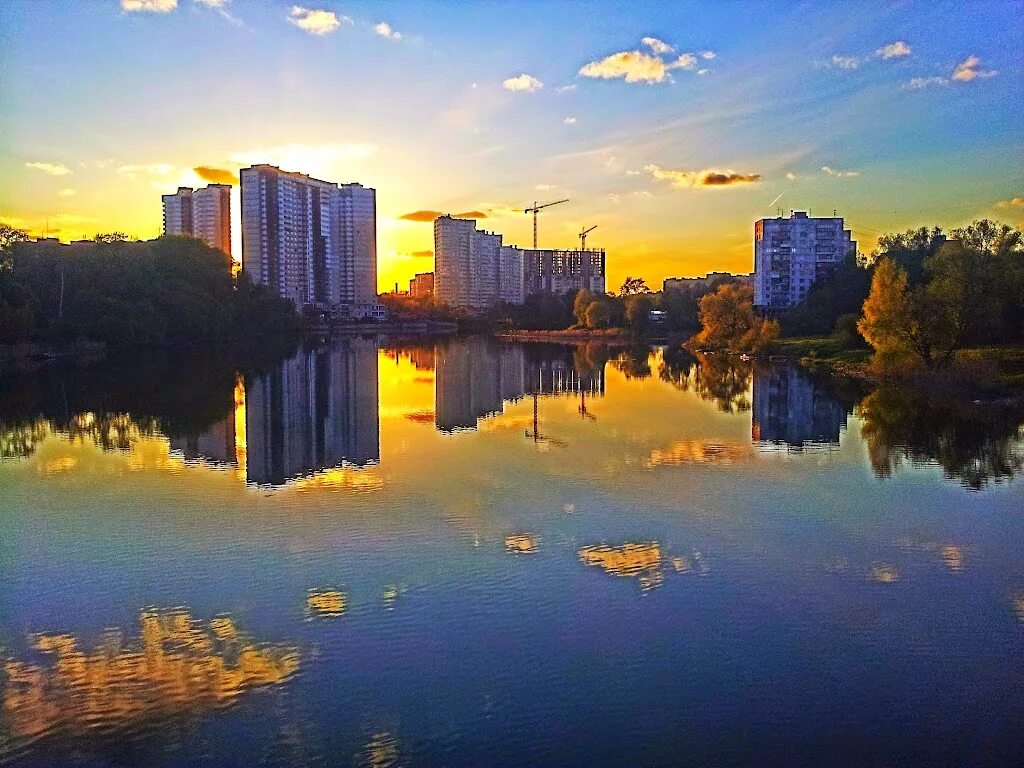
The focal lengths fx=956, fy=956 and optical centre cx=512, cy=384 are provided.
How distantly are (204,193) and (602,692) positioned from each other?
295 ft

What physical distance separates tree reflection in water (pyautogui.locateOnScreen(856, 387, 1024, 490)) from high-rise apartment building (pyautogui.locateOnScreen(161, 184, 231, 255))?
7582 cm

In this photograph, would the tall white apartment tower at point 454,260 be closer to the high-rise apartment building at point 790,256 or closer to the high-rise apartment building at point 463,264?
the high-rise apartment building at point 463,264

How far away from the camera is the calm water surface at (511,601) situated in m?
5.79

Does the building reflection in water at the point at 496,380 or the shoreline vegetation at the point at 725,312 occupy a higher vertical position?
the shoreline vegetation at the point at 725,312

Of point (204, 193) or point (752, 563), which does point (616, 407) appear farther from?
point (204, 193)

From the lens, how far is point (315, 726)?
229 inches

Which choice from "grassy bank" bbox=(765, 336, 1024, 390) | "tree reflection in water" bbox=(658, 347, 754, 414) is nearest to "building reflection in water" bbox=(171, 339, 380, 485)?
"tree reflection in water" bbox=(658, 347, 754, 414)

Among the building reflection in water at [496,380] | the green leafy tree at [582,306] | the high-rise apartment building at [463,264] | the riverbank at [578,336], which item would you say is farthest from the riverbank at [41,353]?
the high-rise apartment building at [463,264]

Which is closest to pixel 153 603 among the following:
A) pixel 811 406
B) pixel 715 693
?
pixel 715 693

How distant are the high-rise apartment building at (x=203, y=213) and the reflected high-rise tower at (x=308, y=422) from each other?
2266 inches

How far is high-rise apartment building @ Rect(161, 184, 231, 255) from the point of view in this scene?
291 feet

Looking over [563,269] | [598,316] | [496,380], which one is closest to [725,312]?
[496,380]

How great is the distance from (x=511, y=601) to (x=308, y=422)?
12.9 meters

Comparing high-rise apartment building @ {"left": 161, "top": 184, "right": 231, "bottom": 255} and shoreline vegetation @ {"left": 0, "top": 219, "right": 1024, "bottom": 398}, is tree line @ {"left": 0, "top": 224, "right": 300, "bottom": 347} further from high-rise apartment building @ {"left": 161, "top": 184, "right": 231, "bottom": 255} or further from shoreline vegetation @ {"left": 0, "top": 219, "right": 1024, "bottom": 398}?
high-rise apartment building @ {"left": 161, "top": 184, "right": 231, "bottom": 255}
